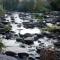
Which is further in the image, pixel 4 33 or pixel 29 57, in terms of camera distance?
pixel 4 33

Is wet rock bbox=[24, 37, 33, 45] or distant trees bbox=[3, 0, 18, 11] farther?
distant trees bbox=[3, 0, 18, 11]

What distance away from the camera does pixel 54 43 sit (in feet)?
Result: 28.2

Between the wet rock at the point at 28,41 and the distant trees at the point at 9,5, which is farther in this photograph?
the distant trees at the point at 9,5

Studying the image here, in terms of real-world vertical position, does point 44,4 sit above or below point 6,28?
above

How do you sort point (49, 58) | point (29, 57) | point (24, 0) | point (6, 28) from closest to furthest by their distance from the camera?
point (49, 58) → point (29, 57) → point (6, 28) → point (24, 0)

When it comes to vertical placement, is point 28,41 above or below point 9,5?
below

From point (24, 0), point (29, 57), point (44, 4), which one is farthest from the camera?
point (24, 0)

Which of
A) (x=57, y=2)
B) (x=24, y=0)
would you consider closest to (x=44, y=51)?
(x=57, y=2)

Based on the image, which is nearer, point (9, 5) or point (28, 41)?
point (28, 41)

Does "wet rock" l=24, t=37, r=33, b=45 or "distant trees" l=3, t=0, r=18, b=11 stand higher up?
"distant trees" l=3, t=0, r=18, b=11

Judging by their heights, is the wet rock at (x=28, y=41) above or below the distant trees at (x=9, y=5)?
below

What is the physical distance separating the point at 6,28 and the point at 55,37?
266cm

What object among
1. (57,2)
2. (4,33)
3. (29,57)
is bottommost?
(29,57)

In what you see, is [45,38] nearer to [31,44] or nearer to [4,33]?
[31,44]
